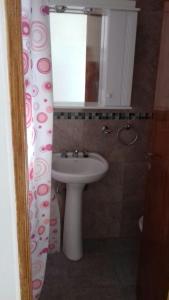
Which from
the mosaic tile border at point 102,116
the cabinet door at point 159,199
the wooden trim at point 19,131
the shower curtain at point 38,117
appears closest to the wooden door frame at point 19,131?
the wooden trim at point 19,131

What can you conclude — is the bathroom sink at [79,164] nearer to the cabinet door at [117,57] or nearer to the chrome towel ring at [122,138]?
the chrome towel ring at [122,138]

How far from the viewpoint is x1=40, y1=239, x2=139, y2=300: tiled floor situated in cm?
197

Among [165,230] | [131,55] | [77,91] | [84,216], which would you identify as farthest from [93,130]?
[165,230]

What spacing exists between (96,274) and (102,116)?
1.25m

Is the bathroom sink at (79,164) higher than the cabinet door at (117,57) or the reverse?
the reverse

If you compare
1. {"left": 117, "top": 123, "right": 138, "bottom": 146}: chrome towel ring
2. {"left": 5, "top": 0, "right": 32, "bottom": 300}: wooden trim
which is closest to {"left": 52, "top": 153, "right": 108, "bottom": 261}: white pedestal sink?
{"left": 117, "top": 123, "right": 138, "bottom": 146}: chrome towel ring

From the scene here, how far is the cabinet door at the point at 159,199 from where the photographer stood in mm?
1415

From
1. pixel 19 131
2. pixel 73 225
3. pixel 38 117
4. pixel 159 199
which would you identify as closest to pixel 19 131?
pixel 19 131

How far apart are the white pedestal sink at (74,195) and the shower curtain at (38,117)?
2.12ft

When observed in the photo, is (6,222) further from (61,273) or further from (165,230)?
(61,273)

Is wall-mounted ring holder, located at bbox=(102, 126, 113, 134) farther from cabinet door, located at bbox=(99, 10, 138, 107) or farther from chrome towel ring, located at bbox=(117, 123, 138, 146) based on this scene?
cabinet door, located at bbox=(99, 10, 138, 107)

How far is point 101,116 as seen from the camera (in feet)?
7.42

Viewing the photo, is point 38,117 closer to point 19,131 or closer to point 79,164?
point 19,131

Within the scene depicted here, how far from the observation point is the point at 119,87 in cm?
213
